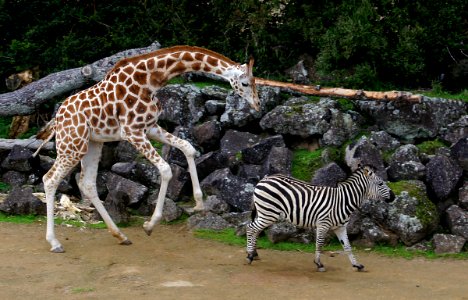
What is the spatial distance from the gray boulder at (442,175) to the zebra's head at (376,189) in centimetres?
153

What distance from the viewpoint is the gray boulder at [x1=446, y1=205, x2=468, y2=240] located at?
9.77 meters

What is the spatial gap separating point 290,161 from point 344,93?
1698 mm

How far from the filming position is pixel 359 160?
10.8m

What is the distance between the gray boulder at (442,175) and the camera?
10.4 m

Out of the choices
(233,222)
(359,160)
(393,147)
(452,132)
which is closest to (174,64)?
(233,222)

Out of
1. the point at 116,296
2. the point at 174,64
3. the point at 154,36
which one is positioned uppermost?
the point at 154,36

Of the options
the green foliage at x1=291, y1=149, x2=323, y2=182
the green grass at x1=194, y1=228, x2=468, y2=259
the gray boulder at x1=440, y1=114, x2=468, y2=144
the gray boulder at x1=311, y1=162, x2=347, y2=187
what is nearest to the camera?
the green grass at x1=194, y1=228, x2=468, y2=259

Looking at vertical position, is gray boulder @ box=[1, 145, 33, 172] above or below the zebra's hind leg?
above

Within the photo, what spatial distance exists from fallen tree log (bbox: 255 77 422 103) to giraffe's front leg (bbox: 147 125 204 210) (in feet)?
10.6

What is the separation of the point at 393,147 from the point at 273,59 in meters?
3.72

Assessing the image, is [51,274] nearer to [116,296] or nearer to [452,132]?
[116,296]

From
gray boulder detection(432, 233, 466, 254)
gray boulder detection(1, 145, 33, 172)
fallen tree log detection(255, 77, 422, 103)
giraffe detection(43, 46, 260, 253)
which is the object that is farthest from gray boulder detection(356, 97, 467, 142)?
gray boulder detection(1, 145, 33, 172)

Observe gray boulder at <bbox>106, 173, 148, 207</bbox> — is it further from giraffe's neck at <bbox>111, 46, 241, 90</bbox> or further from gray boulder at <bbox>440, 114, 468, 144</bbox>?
gray boulder at <bbox>440, 114, 468, 144</bbox>

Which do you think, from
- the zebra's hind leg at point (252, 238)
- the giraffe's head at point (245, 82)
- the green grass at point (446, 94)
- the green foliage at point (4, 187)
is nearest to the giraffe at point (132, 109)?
the giraffe's head at point (245, 82)
